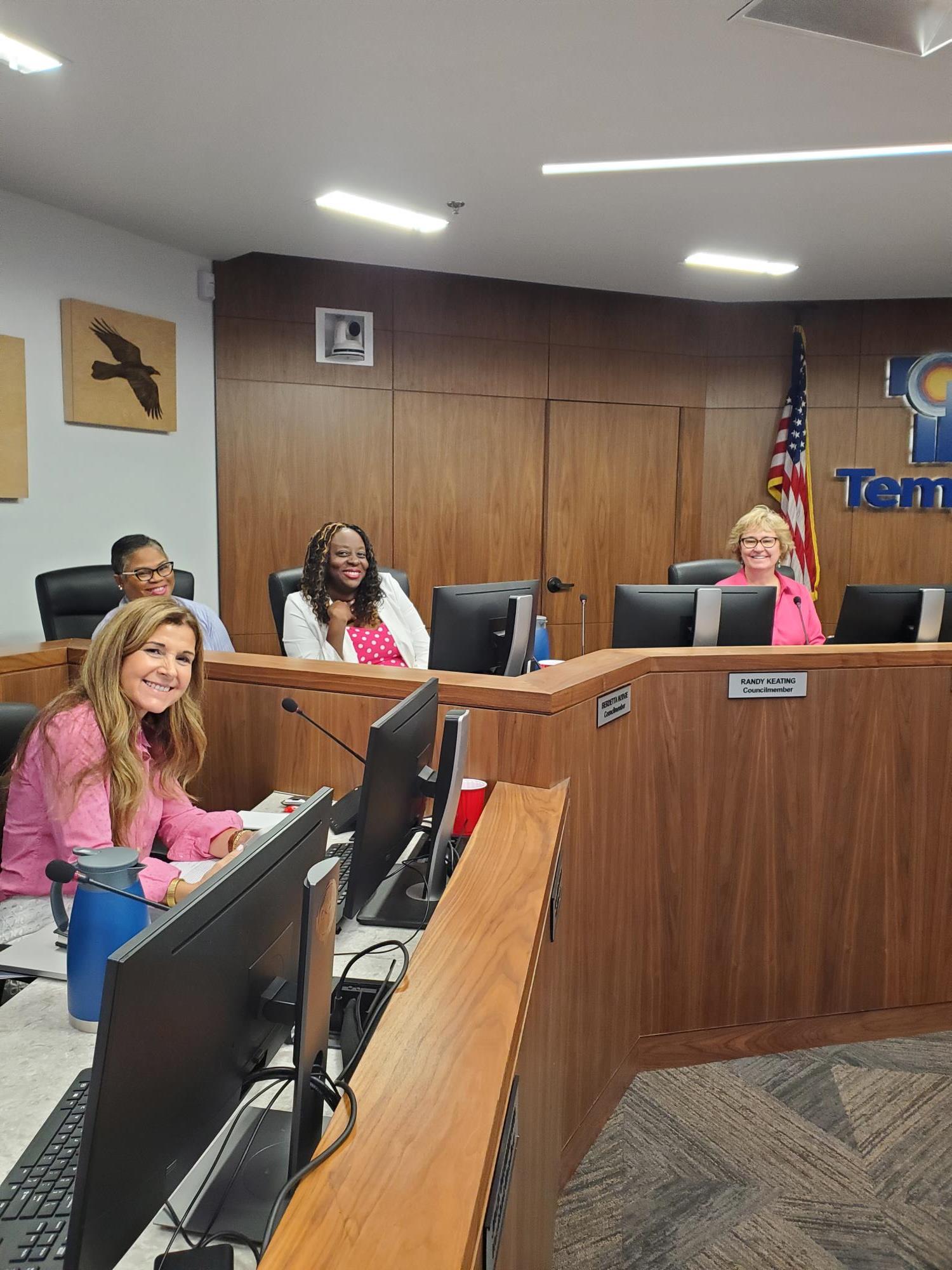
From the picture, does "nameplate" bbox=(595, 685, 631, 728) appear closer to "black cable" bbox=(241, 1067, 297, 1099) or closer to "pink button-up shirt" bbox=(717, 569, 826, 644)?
"black cable" bbox=(241, 1067, 297, 1099)

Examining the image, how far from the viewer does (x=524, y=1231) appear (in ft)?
4.71

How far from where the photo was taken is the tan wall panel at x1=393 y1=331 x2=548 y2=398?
5445 mm

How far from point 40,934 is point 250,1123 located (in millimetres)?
649

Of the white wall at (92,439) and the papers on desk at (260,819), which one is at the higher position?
the white wall at (92,439)

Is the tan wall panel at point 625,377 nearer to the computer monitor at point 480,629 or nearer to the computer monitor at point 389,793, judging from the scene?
the computer monitor at point 480,629

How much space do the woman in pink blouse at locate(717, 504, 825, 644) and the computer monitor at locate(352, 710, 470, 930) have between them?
2.22 meters

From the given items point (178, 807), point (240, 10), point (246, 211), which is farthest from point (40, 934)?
point (246, 211)

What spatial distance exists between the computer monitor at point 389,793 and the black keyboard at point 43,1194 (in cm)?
51

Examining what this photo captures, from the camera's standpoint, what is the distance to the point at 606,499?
236 inches

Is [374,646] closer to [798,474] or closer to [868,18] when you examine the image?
[868,18]

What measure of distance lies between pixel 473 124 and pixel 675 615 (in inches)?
74.1

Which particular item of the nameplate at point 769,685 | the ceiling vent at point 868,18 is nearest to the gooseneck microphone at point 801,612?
the nameplate at point 769,685

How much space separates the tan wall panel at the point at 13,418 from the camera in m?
3.92

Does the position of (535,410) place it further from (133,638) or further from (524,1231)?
(524,1231)
